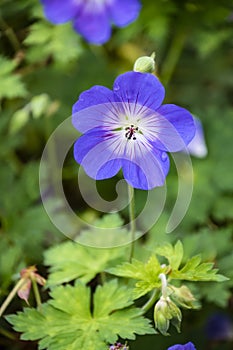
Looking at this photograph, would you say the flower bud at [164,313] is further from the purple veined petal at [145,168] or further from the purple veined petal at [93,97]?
the purple veined petal at [93,97]

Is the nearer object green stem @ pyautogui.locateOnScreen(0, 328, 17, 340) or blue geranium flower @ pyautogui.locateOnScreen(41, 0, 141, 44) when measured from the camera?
green stem @ pyautogui.locateOnScreen(0, 328, 17, 340)

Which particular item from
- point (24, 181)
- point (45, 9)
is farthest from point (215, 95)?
point (24, 181)

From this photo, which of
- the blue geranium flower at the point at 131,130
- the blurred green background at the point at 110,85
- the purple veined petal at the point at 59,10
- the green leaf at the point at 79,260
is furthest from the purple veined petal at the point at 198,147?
the blue geranium flower at the point at 131,130

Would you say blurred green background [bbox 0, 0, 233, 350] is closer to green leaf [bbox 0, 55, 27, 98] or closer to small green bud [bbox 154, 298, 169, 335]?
green leaf [bbox 0, 55, 27, 98]

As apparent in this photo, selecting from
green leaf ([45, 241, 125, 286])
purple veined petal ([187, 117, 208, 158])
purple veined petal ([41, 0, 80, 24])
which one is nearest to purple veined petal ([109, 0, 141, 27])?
purple veined petal ([41, 0, 80, 24])

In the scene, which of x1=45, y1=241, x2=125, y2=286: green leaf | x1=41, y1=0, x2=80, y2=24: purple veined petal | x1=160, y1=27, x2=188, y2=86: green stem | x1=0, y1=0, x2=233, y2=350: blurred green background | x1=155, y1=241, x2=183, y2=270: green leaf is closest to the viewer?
x1=155, y1=241, x2=183, y2=270: green leaf

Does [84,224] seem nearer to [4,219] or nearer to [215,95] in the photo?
[4,219]

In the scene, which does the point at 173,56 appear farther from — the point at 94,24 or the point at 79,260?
the point at 79,260
